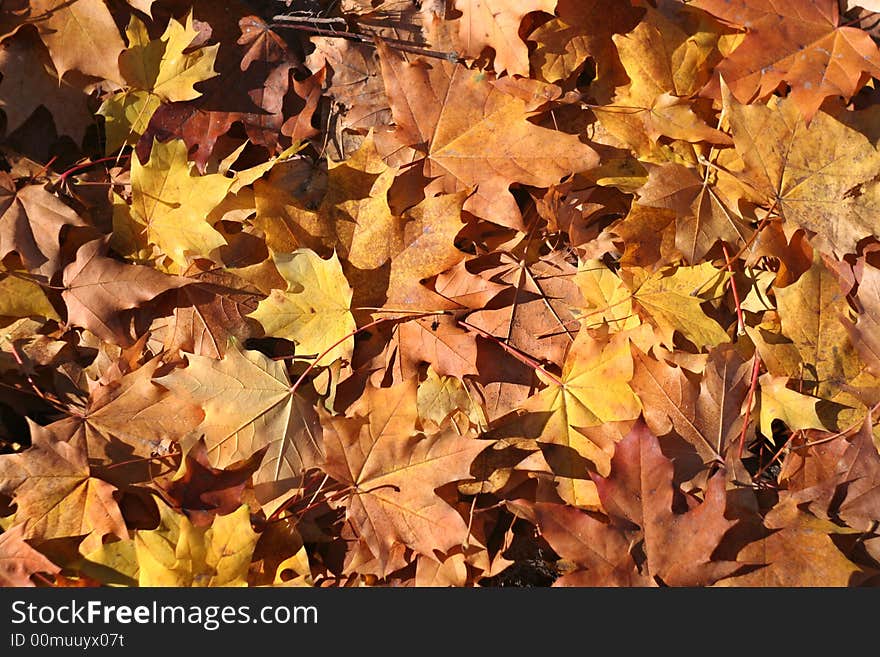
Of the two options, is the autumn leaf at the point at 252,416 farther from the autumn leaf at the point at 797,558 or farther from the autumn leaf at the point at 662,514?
the autumn leaf at the point at 797,558

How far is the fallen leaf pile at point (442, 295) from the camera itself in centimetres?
163

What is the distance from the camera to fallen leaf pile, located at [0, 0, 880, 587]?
1635 millimetres

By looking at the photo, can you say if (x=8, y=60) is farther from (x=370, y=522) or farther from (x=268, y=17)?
(x=370, y=522)

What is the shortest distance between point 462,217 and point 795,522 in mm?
1022

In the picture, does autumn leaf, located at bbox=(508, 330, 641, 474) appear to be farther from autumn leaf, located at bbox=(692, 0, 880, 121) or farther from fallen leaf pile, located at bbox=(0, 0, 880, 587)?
autumn leaf, located at bbox=(692, 0, 880, 121)

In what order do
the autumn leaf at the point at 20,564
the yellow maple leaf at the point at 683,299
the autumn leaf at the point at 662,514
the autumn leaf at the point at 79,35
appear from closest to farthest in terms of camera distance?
the autumn leaf at the point at 662,514 < the autumn leaf at the point at 20,564 < the yellow maple leaf at the point at 683,299 < the autumn leaf at the point at 79,35

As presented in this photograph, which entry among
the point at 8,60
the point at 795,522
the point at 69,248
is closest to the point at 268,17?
the point at 8,60

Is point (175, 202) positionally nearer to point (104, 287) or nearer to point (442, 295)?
point (104, 287)

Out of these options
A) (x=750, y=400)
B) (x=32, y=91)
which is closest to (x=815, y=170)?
(x=750, y=400)

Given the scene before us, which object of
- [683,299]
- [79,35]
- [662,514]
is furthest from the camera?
[79,35]

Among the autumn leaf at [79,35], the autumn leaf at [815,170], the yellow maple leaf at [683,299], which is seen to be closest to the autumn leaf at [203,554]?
the yellow maple leaf at [683,299]

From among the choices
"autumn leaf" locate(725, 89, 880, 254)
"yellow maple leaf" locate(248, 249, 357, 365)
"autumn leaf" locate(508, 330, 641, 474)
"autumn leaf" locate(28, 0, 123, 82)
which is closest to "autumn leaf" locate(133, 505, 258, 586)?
"yellow maple leaf" locate(248, 249, 357, 365)

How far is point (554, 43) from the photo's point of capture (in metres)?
1.90

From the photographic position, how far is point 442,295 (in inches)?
70.1
